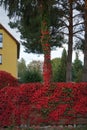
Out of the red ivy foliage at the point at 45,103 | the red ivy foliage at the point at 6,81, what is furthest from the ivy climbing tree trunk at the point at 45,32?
the red ivy foliage at the point at 45,103

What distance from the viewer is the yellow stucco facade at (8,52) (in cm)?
6912

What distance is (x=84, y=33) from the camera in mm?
34500

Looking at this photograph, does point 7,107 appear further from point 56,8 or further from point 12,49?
point 12,49

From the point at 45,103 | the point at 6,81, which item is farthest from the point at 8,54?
the point at 45,103

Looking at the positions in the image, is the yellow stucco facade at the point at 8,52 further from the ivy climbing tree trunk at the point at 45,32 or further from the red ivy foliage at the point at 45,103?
the red ivy foliage at the point at 45,103

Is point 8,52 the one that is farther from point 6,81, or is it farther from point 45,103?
point 45,103

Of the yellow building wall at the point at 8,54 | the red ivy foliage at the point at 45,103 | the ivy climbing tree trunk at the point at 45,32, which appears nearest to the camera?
the red ivy foliage at the point at 45,103

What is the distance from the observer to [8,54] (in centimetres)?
7006

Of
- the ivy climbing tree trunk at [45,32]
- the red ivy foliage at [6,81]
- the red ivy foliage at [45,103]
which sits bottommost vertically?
the red ivy foliage at [45,103]

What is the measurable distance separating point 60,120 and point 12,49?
53.6 meters

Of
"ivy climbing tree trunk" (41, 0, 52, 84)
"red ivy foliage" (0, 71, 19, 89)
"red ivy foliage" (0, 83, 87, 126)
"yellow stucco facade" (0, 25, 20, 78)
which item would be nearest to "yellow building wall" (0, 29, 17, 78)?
"yellow stucco facade" (0, 25, 20, 78)

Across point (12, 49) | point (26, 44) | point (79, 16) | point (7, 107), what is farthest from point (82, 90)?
point (12, 49)

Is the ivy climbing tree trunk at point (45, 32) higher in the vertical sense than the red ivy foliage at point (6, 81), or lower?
higher

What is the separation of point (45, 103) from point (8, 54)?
5296cm
